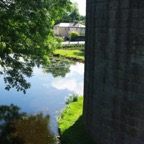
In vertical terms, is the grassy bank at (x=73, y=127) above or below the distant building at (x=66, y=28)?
below

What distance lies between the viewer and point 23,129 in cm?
1664

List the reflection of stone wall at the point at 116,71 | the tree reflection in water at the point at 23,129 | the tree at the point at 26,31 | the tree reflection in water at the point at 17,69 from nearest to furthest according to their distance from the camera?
1. the reflection of stone wall at the point at 116,71
2. the tree reflection in water at the point at 23,129
3. the tree at the point at 26,31
4. the tree reflection in water at the point at 17,69

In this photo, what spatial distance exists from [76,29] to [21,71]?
3154 inches

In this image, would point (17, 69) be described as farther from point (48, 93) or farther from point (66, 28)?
point (66, 28)

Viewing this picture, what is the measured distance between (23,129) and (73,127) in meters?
2.68

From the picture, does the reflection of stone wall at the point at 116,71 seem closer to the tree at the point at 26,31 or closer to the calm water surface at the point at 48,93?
the tree at the point at 26,31

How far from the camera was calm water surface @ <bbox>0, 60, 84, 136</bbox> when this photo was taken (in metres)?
22.1

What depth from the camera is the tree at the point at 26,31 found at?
1564cm

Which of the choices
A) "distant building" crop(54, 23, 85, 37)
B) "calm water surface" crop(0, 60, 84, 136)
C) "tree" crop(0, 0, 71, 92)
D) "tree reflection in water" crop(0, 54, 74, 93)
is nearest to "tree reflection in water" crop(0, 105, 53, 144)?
"calm water surface" crop(0, 60, 84, 136)

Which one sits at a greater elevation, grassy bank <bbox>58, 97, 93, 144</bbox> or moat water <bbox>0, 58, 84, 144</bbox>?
grassy bank <bbox>58, 97, 93, 144</bbox>

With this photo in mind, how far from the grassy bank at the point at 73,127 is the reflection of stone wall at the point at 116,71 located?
0.73 m

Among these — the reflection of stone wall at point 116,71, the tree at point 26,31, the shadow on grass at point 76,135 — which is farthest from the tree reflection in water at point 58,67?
the reflection of stone wall at point 116,71

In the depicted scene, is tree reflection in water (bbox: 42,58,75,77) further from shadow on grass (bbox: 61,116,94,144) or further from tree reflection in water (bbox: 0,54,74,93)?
shadow on grass (bbox: 61,116,94,144)

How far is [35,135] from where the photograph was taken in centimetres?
1574
